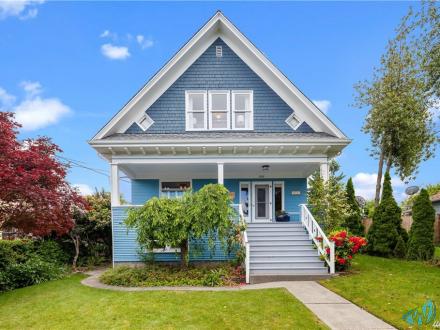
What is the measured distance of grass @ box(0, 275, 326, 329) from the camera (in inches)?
213

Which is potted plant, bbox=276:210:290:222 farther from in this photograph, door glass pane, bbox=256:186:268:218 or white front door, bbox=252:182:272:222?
door glass pane, bbox=256:186:268:218

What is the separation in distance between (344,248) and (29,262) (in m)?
9.62

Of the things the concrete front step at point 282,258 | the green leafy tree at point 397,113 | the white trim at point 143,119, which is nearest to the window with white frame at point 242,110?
the white trim at point 143,119

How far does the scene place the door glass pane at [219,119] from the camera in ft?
40.0

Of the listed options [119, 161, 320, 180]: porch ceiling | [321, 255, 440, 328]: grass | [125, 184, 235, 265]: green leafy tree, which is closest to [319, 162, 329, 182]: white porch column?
[119, 161, 320, 180]: porch ceiling

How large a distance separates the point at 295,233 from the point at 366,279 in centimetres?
279

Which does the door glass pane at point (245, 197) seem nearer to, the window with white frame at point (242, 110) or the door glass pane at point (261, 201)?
the door glass pane at point (261, 201)

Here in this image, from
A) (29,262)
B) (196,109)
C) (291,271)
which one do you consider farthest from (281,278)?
(29,262)

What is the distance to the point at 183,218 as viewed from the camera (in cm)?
911

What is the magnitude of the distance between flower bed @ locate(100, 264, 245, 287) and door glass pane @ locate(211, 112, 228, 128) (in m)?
5.17

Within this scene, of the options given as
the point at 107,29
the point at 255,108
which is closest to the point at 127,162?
the point at 255,108

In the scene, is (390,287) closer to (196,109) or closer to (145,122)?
(196,109)

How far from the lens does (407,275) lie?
30.3 ft

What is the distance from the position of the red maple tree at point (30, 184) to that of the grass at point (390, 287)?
25.0 ft
